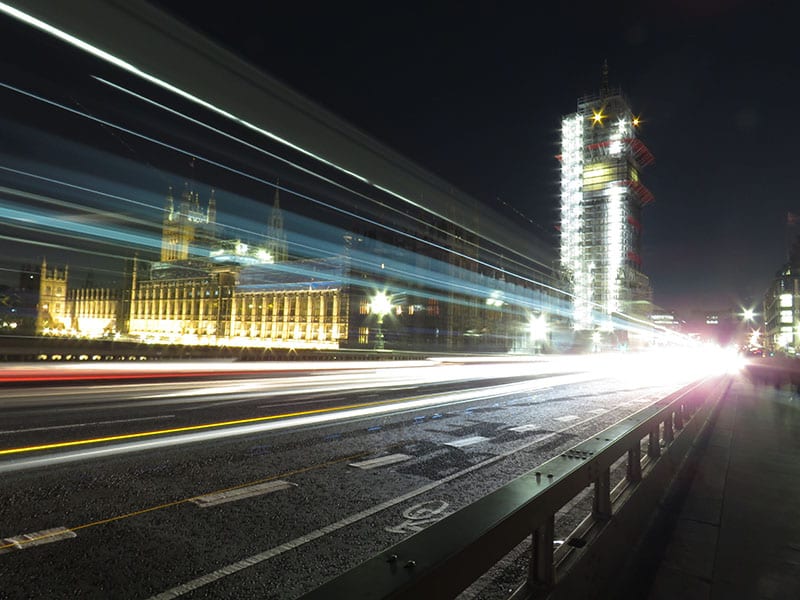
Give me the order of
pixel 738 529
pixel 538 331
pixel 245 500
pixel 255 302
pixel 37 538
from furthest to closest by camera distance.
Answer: pixel 255 302 < pixel 538 331 < pixel 245 500 < pixel 738 529 < pixel 37 538

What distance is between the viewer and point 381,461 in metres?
8.24

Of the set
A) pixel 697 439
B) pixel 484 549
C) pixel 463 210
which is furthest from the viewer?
pixel 463 210

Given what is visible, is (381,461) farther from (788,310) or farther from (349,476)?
(788,310)

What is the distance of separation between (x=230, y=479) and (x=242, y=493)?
2.17ft

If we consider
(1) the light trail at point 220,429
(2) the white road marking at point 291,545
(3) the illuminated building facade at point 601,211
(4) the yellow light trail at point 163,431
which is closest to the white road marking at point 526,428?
(1) the light trail at point 220,429

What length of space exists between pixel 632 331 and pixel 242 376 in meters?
115

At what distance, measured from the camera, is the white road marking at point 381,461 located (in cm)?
791

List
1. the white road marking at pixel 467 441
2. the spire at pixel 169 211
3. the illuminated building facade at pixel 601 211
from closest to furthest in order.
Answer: the white road marking at pixel 467 441 → the illuminated building facade at pixel 601 211 → the spire at pixel 169 211

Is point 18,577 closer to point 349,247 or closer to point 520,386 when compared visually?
point 520,386

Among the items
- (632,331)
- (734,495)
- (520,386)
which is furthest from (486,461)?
(632,331)

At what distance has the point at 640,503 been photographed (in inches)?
202

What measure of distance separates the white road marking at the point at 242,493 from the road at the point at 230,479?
0.03 m

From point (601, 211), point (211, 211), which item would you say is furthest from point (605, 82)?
point (211, 211)

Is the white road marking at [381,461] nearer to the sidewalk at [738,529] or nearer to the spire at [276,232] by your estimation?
the sidewalk at [738,529]
